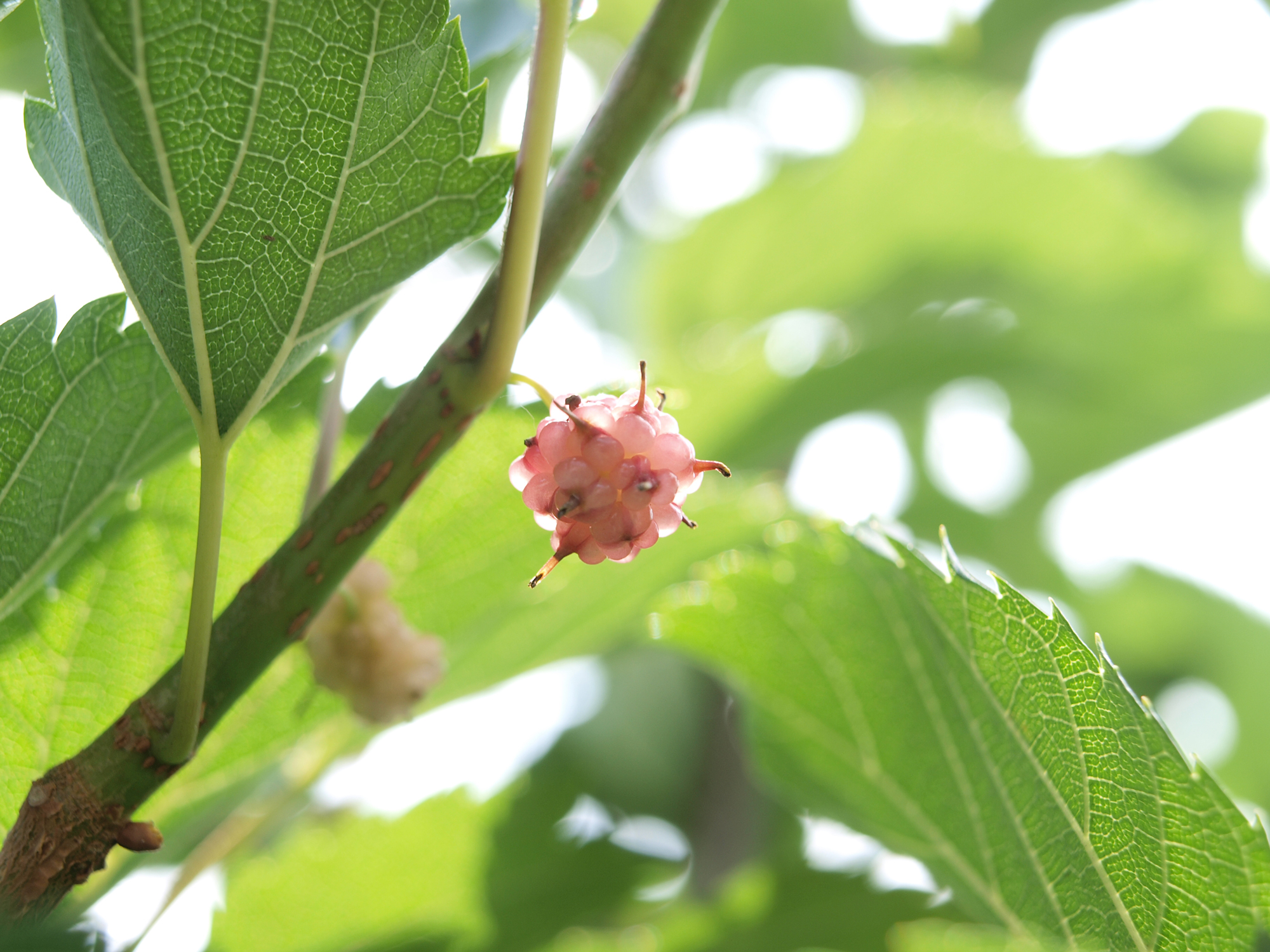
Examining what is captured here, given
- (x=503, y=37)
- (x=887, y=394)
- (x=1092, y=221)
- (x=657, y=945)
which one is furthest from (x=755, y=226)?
(x=657, y=945)

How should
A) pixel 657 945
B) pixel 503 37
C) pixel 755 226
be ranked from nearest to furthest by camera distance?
pixel 503 37 → pixel 657 945 → pixel 755 226

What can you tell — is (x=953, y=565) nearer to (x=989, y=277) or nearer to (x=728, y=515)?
(x=728, y=515)

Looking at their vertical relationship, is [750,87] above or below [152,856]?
above

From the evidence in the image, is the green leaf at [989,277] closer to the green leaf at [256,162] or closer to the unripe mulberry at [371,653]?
the unripe mulberry at [371,653]

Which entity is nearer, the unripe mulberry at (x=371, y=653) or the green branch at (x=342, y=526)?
the green branch at (x=342, y=526)

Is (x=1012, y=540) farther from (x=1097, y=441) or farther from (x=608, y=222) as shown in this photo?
(x=608, y=222)

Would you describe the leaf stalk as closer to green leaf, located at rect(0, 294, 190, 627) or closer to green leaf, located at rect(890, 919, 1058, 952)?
green leaf, located at rect(0, 294, 190, 627)

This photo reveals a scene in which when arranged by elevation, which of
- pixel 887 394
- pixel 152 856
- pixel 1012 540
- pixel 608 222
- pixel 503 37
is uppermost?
pixel 608 222

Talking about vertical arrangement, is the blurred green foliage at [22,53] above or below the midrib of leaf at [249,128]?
above

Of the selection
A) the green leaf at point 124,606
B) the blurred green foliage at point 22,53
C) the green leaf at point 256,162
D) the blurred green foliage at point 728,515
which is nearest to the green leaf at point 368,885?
the blurred green foliage at point 728,515
